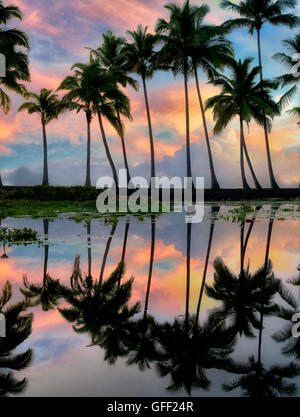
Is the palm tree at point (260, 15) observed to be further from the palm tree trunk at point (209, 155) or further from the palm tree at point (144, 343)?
the palm tree at point (144, 343)

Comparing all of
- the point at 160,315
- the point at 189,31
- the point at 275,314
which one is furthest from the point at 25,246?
the point at 189,31

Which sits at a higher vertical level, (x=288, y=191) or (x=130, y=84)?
(x=130, y=84)

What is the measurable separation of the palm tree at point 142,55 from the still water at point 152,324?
30394 mm

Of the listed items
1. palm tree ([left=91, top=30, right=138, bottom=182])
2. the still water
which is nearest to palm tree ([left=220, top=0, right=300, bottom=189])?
palm tree ([left=91, top=30, right=138, bottom=182])

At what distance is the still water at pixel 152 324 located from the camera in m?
2.76

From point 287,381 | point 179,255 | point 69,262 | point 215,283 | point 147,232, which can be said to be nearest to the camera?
point 287,381

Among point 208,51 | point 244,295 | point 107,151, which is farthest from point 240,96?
point 244,295

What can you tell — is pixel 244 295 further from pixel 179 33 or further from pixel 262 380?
pixel 179 33

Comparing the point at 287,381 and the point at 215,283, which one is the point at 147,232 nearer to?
the point at 215,283

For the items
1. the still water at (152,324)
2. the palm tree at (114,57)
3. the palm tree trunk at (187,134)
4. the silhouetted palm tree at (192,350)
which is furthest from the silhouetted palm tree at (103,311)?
the palm tree at (114,57)

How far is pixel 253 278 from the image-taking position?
18.3ft

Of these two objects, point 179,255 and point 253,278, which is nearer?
point 253,278

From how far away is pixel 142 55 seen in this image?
3634cm

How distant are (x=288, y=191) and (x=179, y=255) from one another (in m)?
Answer: 33.1
